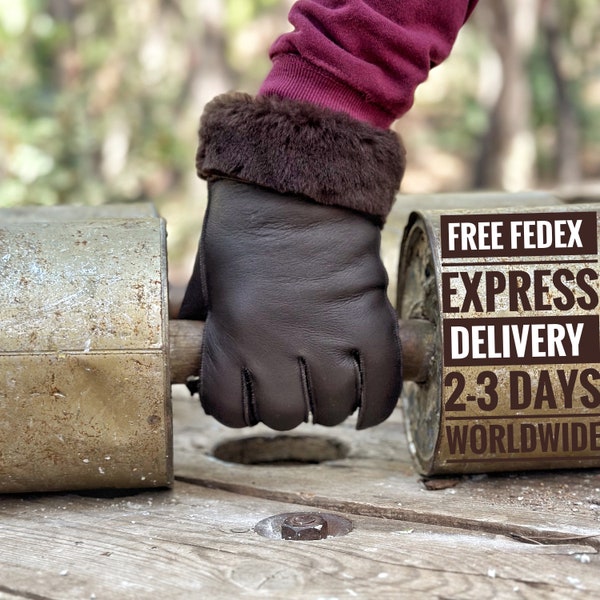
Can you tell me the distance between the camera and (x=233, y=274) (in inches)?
62.9

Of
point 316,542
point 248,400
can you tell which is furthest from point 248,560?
point 248,400

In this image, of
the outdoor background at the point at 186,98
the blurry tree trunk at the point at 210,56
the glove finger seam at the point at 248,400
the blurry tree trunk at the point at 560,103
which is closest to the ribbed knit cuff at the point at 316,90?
the glove finger seam at the point at 248,400

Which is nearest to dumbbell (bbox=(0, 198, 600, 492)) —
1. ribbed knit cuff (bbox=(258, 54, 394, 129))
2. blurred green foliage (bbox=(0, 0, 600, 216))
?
ribbed knit cuff (bbox=(258, 54, 394, 129))

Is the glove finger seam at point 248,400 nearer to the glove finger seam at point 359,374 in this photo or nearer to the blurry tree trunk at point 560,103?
the glove finger seam at point 359,374

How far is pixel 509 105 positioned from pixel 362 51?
8076mm

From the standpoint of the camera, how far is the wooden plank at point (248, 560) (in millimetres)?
1241

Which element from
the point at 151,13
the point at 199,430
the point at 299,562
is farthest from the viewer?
the point at 151,13

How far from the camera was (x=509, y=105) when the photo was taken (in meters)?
9.30

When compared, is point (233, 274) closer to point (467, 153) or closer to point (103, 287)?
point (103, 287)

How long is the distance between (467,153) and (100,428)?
1485 centimetres

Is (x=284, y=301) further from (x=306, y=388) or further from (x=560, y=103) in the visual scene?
(x=560, y=103)

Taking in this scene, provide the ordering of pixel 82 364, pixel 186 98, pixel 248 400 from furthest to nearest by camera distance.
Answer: pixel 186 98 → pixel 248 400 → pixel 82 364

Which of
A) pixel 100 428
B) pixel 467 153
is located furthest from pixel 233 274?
pixel 467 153

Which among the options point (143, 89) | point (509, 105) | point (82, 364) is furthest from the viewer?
point (143, 89)
